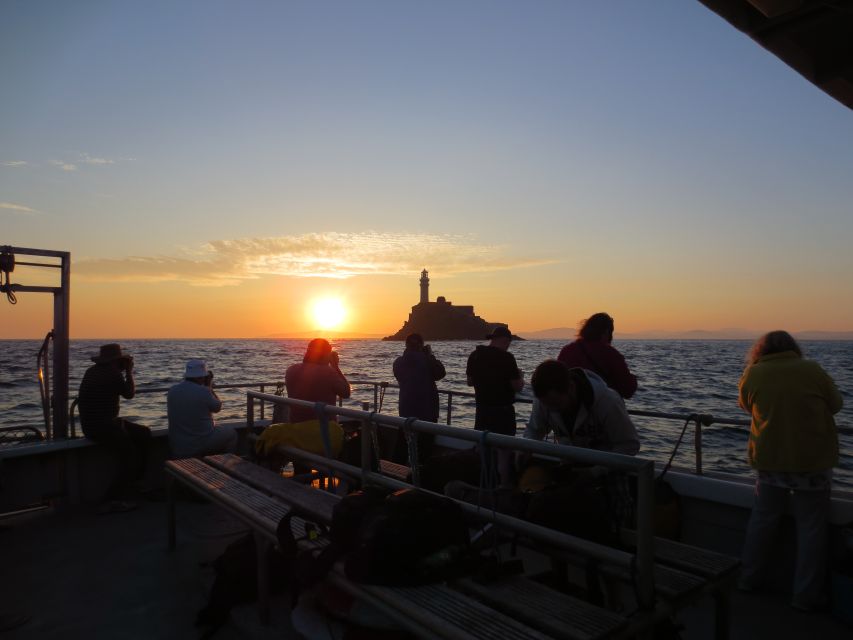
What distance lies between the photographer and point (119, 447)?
21.3 ft

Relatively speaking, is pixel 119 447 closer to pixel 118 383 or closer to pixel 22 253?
pixel 118 383

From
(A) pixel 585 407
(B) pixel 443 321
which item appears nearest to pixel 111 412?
(A) pixel 585 407

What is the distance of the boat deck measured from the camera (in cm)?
378

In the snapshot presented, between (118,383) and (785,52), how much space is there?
6303 mm

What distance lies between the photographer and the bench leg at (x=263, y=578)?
146 inches

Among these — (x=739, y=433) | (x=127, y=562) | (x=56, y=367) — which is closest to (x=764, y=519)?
(x=127, y=562)

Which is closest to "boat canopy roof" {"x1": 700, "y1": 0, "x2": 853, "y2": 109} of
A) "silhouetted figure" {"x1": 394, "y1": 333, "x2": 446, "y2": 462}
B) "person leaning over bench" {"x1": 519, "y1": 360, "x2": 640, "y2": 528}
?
"person leaning over bench" {"x1": 519, "y1": 360, "x2": 640, "y2": 528}

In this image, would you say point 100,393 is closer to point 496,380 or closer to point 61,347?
→ point 61,347

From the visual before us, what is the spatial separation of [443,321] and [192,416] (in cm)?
17353

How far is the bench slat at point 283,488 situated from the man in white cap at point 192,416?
58 centimetres

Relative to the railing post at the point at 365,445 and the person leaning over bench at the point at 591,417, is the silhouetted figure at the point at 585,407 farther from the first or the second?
the railing post at the point at 365,445

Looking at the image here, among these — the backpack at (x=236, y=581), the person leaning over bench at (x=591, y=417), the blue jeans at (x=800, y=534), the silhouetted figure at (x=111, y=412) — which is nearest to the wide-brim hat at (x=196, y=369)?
the silhouetted figure at (x=111, y=412)

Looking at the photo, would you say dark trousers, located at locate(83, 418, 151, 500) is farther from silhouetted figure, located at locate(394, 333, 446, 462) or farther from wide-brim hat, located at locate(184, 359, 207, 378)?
silhouetted figure, located at locate(394, 333, 446, 462)

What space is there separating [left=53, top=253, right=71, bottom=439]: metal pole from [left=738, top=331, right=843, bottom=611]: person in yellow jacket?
656cm
